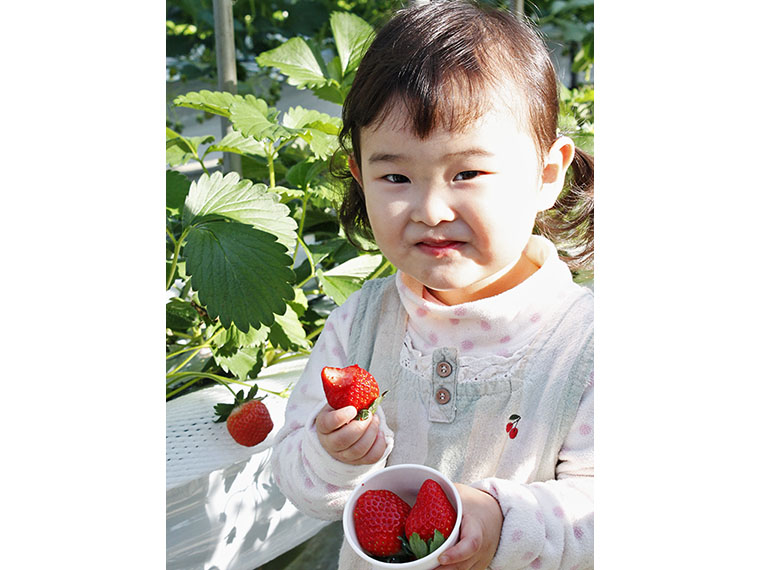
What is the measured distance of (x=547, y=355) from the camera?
2.74ft

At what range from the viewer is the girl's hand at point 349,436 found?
76 centimetres

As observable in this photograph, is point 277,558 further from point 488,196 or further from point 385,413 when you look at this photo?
point 488,196

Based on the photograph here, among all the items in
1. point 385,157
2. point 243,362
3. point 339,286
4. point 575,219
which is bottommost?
point 243,362

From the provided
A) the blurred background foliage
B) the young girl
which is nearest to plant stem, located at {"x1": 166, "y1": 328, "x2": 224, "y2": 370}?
the young girl

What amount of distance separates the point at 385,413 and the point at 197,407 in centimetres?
54

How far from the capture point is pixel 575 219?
102cm

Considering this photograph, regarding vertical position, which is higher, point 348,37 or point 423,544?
point 348,37

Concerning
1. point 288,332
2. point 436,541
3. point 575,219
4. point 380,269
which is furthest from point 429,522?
point 380,269

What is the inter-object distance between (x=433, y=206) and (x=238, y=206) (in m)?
0.54

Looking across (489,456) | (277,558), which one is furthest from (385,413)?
(277,558)

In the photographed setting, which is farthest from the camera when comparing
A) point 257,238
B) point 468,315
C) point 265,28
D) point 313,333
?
point 265,28

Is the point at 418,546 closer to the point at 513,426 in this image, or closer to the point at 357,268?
the point at 513,426

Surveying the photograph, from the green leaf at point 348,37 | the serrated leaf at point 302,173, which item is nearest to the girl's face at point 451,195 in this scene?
the serrated leaf at point 302,173

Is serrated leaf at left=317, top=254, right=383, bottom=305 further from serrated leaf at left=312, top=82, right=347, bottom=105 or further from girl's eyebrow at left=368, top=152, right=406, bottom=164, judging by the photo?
girl's eyebrow at left=368, top=152, right=406, bottom=164
